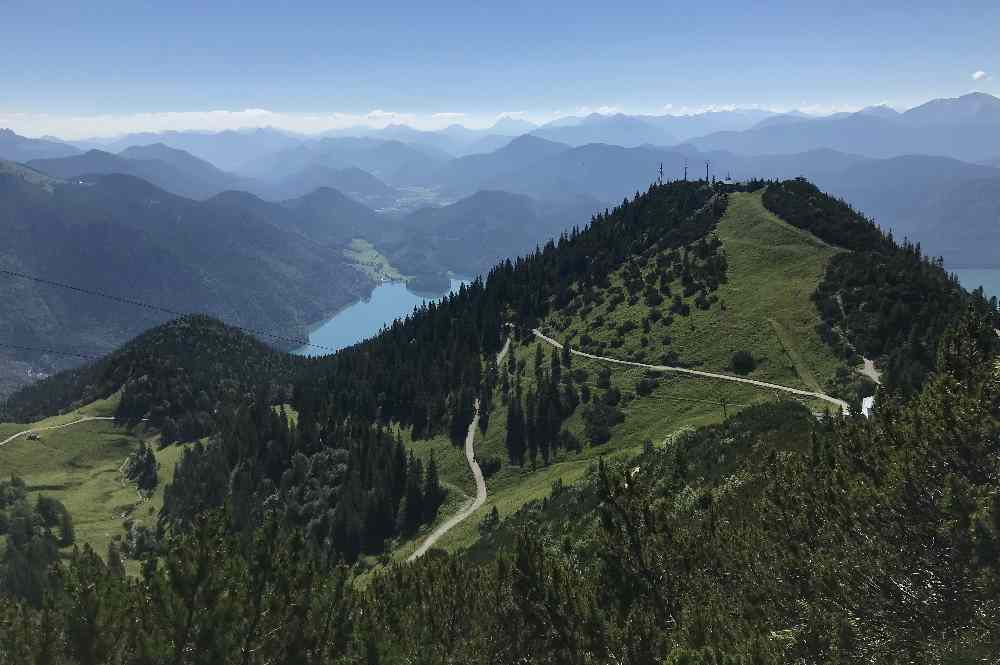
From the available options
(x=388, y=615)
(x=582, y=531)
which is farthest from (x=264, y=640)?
(x=582, y=531)

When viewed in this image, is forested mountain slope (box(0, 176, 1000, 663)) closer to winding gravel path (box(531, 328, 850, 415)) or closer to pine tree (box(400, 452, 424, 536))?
winding gravel path (box(531, 328, 850, 415))

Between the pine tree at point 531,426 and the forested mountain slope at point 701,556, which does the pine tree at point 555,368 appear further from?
the forested mountain slope at point 701,556

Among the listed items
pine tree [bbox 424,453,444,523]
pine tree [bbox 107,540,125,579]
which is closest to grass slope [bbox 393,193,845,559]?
pine tree [bbox 424,453,444,523]

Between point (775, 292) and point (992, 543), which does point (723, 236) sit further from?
point (992, 543)

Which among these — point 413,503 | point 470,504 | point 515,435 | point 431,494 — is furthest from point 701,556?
point 515,435

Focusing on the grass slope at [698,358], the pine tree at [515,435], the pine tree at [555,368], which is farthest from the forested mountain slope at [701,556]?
the pine tree at [555,368]
